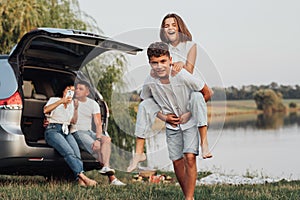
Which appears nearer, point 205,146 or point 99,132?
point 205,146

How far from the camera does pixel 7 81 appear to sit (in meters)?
6.23

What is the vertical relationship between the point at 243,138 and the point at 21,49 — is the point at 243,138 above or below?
below

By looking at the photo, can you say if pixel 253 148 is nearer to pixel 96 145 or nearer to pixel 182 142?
pixel 96 145

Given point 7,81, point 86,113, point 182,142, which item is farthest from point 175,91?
point 86,113

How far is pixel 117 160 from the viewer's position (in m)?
5.94

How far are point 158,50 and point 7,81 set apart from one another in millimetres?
2347

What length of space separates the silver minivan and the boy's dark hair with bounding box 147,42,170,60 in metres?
1.14

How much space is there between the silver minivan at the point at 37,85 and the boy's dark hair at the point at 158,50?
3.75ft

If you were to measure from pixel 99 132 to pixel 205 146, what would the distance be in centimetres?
255

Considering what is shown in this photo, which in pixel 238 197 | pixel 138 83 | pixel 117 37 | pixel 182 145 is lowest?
pixel 238 197

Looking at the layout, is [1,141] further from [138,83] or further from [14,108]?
[138,83]

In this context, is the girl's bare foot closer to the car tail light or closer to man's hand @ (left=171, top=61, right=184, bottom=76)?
the car tail light

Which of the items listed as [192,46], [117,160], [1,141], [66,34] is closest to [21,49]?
[66,34]

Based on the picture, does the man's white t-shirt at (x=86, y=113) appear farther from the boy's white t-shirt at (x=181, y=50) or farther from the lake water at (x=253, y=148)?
the boy's white t-shirt at (x=181, y=50)
